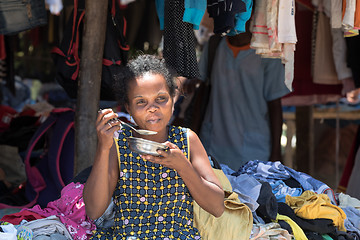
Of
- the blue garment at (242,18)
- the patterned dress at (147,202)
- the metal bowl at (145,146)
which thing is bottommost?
the patterned dress at (147,202)

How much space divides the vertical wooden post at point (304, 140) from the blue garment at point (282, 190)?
2794mm

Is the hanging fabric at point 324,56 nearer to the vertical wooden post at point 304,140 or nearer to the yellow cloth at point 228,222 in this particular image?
the vertical wooden post at point 304,140

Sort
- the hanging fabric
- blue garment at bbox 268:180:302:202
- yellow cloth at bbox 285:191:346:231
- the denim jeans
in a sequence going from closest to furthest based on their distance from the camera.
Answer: yellow cloth at bbox 285:191:346:231
blue garment at bbox 268:180:302:202
the denim jeans
the hanging fabric

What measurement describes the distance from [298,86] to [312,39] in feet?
1.86

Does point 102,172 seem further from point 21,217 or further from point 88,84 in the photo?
point 88,84

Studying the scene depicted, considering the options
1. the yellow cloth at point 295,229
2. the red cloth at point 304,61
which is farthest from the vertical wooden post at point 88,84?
the red cloth at point 304,61

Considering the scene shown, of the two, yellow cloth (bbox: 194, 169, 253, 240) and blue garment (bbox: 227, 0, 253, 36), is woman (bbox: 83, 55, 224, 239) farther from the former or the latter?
blue garment (bbox: 227, 0, 253, 36)

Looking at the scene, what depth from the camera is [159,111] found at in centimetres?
211

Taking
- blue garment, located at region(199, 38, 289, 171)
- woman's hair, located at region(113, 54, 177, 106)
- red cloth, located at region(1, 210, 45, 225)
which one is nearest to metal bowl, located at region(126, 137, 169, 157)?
woman's hair, located at region(113, 54, 177, 106)

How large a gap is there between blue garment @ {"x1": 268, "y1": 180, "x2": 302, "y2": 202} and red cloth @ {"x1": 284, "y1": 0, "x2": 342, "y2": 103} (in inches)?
89.7

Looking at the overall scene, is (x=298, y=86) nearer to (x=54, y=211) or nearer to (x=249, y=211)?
(x=249, y=211)

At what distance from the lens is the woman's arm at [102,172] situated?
1.91 metres

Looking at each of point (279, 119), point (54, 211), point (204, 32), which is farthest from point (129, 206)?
point (204, 32)

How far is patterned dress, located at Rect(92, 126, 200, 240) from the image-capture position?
2127 millimetres
